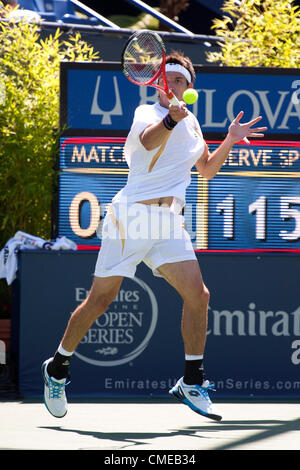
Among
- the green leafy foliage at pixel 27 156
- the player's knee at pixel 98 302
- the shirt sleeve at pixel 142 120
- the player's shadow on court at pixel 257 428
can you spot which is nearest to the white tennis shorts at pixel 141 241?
the player's knee at pixel 98 302

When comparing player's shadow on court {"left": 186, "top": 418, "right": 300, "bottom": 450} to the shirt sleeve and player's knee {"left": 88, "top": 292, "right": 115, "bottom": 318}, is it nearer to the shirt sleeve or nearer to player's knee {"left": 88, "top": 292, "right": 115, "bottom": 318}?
player's knee {"left": 88, "top": 292, "right": 115, "bottom": 318}

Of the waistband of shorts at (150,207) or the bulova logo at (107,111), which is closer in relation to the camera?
the waistband of shorts at (150,207)

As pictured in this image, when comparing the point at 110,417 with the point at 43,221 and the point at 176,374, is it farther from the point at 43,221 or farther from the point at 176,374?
the point at 43,221

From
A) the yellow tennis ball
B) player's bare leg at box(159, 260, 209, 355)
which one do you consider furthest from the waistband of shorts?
the yellow tennis ball

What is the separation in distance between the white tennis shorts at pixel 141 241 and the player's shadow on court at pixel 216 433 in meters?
0.87

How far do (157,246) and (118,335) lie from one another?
1.84 meters

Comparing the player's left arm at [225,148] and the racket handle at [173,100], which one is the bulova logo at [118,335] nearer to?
the player's left arm at [225,148]

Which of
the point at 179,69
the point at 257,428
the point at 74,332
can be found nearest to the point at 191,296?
the point at 74,332

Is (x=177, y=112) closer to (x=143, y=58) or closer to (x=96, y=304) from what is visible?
(x=143, y=58)

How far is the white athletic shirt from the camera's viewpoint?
5023 mm

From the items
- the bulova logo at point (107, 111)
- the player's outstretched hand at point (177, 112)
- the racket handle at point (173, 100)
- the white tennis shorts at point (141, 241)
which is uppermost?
the bulova logo at point (107, 111)

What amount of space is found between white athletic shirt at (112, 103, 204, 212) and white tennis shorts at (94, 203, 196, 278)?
74 millimetres

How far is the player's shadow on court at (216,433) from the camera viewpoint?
477 centimetres

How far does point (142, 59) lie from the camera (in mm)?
5066
